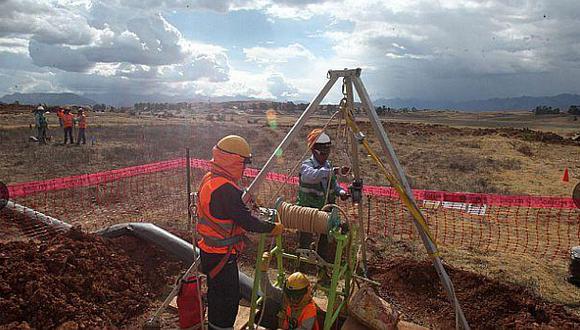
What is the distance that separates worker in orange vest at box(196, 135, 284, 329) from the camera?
405cm

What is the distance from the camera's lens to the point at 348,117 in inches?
200

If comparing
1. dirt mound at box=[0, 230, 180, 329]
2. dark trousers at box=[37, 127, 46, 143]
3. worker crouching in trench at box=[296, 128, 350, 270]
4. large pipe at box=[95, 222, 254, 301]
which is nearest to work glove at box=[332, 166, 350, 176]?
worker crouching in trench at box=[296, 128, 350, 270]

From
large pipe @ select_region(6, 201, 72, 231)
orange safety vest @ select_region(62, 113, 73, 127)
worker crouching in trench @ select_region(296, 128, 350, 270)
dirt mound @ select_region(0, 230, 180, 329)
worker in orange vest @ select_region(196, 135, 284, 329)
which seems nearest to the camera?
worker in orange vest @ select_region(196, 135, 284, 329)

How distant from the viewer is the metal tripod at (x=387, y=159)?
15.1 ft

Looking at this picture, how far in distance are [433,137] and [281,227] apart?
33718 mm

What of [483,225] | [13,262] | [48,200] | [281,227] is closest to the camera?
[281,227]

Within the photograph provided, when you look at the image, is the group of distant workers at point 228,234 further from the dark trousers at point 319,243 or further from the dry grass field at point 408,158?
the dry grass field at point 408,158

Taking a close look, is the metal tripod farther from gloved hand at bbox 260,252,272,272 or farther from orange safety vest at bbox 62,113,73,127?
orange safety vest at bbox 62,113,73,127

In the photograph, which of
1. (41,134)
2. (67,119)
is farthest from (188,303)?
(41,134)

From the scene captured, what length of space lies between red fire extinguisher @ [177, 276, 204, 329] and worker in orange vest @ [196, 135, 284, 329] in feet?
1.30

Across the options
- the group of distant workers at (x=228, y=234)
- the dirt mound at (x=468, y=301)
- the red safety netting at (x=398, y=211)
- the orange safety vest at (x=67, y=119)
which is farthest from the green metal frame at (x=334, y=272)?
the orange safety vest at (x=67, y=119)

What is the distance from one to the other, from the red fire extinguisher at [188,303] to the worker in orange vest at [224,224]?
40 centimetres

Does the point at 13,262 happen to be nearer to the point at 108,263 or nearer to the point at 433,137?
the point at 108,263

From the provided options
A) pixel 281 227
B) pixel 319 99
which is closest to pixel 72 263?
pixel 281 227
